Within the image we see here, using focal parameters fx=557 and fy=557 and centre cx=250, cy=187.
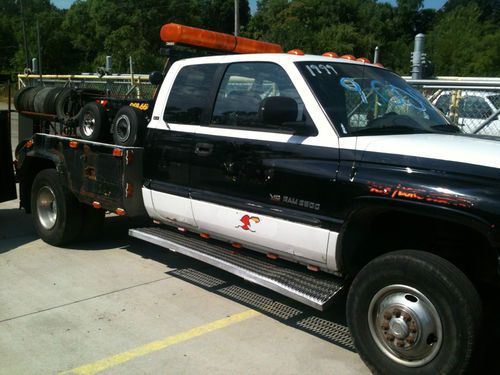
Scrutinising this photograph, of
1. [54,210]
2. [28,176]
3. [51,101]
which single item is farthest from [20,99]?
[54,210]

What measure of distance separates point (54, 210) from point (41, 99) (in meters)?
1.45

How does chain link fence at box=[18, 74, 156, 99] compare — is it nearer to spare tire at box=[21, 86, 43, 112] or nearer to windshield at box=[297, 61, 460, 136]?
spare tire at box=[21, 86, 43, 112]

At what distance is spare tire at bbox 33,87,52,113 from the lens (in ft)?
22.6

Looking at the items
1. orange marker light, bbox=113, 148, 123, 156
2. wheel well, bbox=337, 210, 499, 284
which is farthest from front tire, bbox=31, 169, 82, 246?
wheel well, bbox=337, 210, 499, 284

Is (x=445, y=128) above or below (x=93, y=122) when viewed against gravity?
above

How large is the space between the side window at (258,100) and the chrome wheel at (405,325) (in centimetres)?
139

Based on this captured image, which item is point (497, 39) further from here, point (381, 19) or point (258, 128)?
point (258, 128)

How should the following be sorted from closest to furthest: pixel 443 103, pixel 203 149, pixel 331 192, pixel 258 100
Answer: pixel 331 192 → pixel 258 100 → pixel 203 149 → pixel 443 103

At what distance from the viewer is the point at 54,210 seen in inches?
258

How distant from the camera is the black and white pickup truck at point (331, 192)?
3252 millimetres

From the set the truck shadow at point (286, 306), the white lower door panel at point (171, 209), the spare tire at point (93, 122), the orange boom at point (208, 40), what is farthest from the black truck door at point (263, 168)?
the spare tire at point (93, 122)

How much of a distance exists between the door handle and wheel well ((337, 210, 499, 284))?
1.48 m

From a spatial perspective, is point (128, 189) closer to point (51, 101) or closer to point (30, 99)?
point (51, 101)

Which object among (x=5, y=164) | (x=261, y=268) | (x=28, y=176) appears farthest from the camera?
(x=5, y=164)
